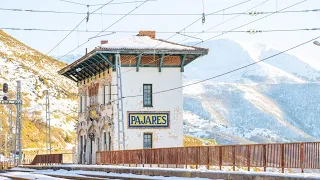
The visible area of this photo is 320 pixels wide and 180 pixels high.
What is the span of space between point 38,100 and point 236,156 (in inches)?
5446

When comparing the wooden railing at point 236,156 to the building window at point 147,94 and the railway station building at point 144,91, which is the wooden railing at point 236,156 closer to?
the railway station building at point 144,91

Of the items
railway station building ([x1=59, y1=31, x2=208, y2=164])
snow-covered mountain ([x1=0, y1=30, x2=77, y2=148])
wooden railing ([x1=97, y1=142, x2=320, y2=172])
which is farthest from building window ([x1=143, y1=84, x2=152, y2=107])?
snow-covered mountain ([x1=0, y1=30, x2=77, y2=148])

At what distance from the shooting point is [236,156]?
32562mm

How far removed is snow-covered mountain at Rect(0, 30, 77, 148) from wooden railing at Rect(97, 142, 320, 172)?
87.4 m

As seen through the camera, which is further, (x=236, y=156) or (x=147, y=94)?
(x=147, y=94)

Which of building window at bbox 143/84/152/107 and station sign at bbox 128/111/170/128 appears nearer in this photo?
station sign at bbox 128/111/170/128

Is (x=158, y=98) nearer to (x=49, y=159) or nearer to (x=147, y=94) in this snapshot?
(x=147, y=94)

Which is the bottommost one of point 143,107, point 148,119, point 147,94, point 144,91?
point 148,119

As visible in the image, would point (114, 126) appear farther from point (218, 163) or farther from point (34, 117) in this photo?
point (34, 117)

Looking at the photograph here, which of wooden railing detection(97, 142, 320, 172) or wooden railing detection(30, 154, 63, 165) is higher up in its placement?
wooden railing detection(97, 142, 320, 172)

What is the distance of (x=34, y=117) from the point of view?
15088 centimetres

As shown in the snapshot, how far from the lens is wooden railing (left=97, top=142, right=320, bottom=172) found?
2664 centimetres

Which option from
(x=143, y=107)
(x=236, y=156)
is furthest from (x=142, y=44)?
(x=236, y=156)

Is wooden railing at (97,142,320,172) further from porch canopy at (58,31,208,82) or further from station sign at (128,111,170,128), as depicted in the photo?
porch canopy at (58,31,208,82)
